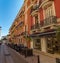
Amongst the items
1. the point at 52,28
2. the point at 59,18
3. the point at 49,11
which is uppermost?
the point at 49,11

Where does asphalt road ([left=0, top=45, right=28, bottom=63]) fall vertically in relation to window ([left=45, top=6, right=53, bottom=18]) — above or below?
below

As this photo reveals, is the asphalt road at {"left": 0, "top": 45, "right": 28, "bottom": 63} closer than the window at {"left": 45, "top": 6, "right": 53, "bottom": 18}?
Yes

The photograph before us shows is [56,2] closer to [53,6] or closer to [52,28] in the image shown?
[53,6]

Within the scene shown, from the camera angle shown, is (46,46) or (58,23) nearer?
(58,23)

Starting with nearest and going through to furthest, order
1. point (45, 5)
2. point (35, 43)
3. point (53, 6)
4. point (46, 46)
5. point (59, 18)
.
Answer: point (59, 18), point (53, 6), point (45, 5), point (46, 46), point (35, 43)

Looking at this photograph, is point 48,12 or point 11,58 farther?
point 48,12

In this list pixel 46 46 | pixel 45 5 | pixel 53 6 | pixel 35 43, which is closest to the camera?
pixel 53 6

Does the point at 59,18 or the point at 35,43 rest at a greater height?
the point at 59,18

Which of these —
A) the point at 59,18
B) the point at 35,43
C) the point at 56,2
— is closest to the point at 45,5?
the point at 56,2

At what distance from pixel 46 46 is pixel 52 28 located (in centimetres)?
481

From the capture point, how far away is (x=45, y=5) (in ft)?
63.2

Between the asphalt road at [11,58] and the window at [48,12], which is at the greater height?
the window at [48,12]

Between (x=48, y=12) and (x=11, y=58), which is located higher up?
(x=48, y=12)

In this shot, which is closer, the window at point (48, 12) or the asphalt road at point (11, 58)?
the asphalt road at point (11, 58)
